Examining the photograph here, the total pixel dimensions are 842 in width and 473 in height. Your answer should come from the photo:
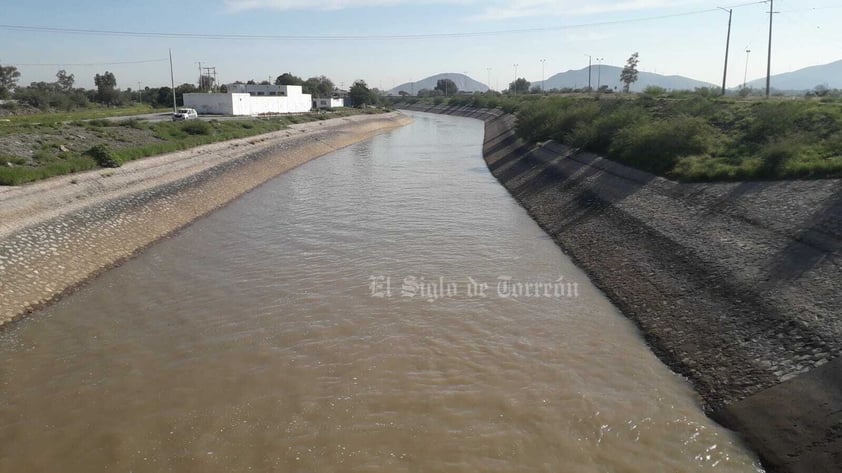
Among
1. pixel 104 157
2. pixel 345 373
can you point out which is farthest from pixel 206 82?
pixel 345 373

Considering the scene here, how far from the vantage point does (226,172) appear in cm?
2656

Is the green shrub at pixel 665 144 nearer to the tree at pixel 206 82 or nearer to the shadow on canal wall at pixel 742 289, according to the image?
the shadow on canal wall at pixel 742 289

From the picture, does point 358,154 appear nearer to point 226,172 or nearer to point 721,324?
point 226,172

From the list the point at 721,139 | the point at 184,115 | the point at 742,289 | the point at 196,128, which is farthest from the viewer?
the point at 184,115

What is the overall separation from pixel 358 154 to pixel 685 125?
26.4 meters

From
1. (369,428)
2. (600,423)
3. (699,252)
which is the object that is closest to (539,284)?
(699,252)

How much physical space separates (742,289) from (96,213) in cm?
1683

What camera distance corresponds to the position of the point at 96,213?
16000mm

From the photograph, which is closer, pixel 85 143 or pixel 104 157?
pixel 104 157

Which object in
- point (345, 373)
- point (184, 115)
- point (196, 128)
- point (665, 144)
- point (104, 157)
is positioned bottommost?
point (345, 373)

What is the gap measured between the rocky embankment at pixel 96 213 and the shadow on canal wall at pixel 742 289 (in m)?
12.6

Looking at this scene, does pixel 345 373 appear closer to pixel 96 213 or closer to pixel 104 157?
pixel 96 213

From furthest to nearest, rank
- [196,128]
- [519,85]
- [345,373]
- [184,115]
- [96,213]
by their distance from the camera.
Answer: [519,85] → [184,115] → [196,128] → [96,213] → [345,373]

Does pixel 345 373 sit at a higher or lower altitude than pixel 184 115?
lower
